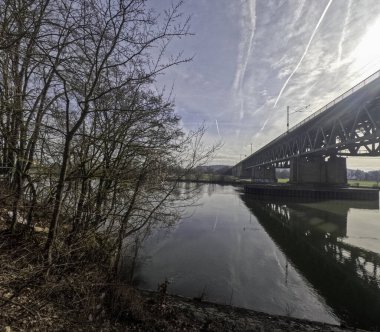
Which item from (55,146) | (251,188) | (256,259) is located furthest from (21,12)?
(251,188)

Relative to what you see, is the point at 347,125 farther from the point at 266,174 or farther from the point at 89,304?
the point at 266,174

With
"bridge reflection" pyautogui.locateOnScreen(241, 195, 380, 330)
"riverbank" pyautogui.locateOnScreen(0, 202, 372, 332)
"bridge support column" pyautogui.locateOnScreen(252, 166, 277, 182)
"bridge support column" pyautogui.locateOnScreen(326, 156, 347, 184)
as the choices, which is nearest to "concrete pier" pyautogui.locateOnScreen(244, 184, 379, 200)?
"bridge support column" pyautogui.locateOnScreen(326, 156, 347, 184)

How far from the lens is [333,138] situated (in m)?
46.9

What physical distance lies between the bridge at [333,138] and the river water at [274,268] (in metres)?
17.1

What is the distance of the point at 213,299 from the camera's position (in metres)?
9.89

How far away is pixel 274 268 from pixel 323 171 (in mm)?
54148

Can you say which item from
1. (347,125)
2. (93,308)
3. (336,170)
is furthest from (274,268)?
(336,170)

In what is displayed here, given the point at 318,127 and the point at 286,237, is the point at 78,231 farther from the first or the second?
the point at 318,127

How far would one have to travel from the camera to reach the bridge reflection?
10094mm

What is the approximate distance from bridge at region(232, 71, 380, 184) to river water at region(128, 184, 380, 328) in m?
17.1

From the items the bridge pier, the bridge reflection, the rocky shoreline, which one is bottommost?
the bridge reflection

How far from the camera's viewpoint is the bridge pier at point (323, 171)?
62.0 metres

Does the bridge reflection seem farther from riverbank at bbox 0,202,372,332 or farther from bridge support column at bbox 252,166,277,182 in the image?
bridge support column at bbox 252,166,277,182

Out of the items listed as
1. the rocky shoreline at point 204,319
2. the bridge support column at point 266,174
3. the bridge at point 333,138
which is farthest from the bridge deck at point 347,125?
the bridge support column at point 266,174
